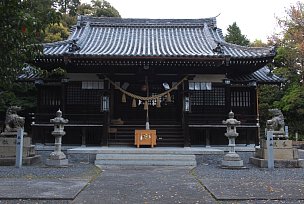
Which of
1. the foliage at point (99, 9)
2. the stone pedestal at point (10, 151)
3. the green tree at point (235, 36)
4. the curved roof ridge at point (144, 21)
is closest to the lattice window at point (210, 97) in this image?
the curved roof ridge at point (144, 21)

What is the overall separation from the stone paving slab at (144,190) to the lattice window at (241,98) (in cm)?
865

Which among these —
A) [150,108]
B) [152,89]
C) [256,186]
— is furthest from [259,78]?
[256,186]

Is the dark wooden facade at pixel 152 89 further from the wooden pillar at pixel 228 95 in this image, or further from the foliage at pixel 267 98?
the foliage at pixel 267 98

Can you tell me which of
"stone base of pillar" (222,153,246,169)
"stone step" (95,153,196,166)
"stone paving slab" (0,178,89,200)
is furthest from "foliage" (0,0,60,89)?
"stone base of pillar" (222,153,246,169)

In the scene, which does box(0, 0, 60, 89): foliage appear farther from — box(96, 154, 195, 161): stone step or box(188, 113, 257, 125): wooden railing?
box(188, 113, 257, 125): wooden railing

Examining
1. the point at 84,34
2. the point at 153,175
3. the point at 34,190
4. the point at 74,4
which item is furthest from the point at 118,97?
the point at 74,4

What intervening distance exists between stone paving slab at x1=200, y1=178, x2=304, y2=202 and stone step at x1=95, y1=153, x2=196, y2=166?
3.76 meters

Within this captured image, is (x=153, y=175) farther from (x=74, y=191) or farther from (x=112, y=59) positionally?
(x=112, y=59)

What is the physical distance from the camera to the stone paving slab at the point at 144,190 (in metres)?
6.25

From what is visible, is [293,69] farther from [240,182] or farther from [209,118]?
[240,182]

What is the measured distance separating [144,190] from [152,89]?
10.4 metres

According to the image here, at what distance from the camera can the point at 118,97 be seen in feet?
56.6

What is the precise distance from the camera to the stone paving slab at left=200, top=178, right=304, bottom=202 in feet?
20.9

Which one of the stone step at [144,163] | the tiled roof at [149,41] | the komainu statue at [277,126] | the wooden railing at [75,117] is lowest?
the stone step at [144,163]
